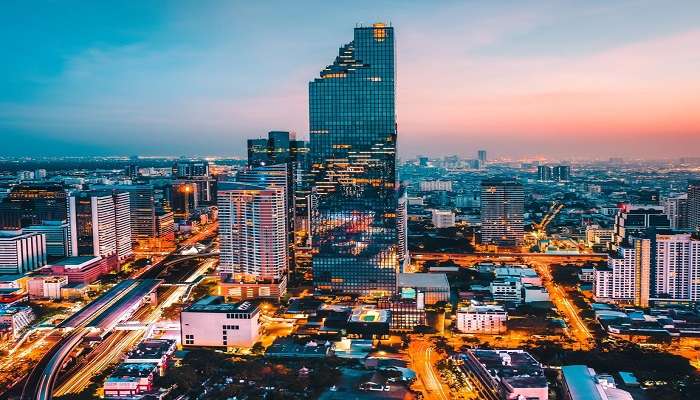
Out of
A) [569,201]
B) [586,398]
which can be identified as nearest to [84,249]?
[586,398]

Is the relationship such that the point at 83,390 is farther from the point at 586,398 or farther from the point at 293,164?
the point at 293,164

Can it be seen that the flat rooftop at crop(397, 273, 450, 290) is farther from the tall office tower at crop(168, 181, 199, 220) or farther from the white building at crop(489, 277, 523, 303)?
the tall office tower at crop(168, 181, 199, 220)

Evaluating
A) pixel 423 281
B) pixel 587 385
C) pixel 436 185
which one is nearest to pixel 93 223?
pixel 423 281

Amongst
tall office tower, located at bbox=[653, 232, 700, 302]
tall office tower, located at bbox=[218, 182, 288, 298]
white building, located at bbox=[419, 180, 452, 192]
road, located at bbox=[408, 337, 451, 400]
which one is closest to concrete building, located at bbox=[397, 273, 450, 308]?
road, located at bbox=[408, 337, 451, 400]

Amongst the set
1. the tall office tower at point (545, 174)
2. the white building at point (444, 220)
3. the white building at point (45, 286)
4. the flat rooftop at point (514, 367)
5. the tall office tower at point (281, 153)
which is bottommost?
the flat rooftop at point (514, 367)

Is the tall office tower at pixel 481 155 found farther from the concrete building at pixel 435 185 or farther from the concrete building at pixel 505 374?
the concrete building at pixel 505 374

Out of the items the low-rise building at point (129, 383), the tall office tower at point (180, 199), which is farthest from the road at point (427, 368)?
the tall office tower at point (180, 199)
